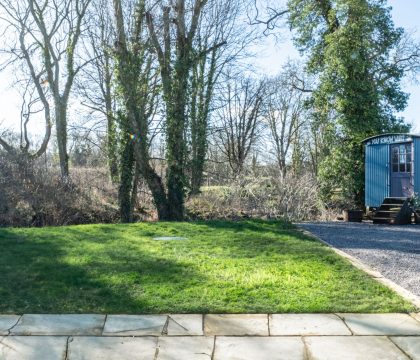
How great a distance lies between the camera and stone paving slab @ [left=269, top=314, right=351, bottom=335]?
391 cm

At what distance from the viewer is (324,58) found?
20625 millimetres

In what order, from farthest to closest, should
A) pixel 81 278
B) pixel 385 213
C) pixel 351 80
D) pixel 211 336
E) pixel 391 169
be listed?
1. pixel 351 80
2. pixel 391 169
3. pixel 385 213
4. pixel 81 278
5. pixel 211 336

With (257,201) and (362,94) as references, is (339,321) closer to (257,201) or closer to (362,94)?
(257,201)

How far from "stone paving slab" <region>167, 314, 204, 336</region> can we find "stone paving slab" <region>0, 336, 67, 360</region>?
2.81 feet

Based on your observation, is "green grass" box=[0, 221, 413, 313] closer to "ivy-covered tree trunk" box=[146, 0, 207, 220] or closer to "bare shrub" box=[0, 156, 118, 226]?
"bare shrub" box=[0, 156, 118, 226]

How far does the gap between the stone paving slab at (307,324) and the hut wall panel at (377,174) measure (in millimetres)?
12430

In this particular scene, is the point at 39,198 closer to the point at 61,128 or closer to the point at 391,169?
the point at 61,128

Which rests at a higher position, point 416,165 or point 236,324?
point 416,165

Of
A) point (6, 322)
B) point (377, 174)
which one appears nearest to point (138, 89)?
point (377, 174)

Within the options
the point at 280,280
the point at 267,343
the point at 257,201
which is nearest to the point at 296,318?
the point at 267,343

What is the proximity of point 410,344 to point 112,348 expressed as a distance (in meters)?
2.23

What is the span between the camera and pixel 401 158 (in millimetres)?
15289

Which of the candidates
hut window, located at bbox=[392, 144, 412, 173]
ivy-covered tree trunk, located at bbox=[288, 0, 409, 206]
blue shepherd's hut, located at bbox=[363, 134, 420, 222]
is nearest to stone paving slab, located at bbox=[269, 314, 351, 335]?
blue shepherd's hut, located at bbox=[363, 134, 420, 222]

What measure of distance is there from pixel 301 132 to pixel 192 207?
18.3 metres
